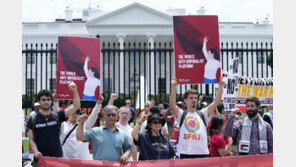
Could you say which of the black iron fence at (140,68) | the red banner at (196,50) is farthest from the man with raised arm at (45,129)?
the black iron fence at (140,68)

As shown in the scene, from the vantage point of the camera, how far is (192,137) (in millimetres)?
5328

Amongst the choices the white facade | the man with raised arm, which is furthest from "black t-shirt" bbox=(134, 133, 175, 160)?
the white facade

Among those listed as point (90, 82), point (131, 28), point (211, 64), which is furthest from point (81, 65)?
point (131, 28)

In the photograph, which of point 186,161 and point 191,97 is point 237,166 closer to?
point 186,161

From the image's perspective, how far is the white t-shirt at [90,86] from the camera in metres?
6.96

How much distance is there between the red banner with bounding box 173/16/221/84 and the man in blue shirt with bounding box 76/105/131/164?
1.71 metres

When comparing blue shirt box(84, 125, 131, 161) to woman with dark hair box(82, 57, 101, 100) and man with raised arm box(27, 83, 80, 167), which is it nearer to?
man with raised arm box(27, 83, 80, 167)

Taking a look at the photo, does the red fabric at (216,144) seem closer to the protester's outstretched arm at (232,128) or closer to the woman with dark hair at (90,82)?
the protester's outstretched arm at (232,128)

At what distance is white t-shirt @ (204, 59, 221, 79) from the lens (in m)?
6.35

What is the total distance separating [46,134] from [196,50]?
8.64 feet

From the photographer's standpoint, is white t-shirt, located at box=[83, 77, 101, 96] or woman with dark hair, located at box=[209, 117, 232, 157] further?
white t-shirt, located at box=[83, 77, 101, 96]

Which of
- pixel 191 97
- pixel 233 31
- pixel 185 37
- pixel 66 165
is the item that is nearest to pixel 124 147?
pixel 66 165

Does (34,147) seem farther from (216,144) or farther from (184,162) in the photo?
(216,144)

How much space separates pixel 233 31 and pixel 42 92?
138 feet
